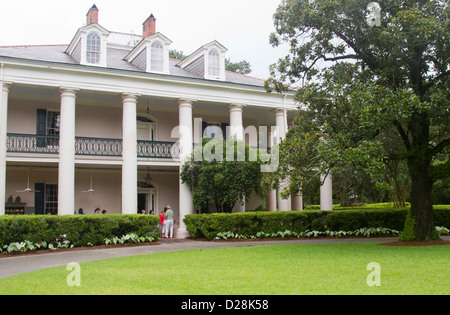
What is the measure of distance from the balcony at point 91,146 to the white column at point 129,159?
57.1 inches

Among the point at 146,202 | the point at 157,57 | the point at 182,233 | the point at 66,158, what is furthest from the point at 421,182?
the point at 146,202

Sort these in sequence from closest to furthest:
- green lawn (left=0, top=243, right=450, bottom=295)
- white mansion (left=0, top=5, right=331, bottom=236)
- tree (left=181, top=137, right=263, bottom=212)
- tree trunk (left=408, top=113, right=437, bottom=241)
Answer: green lawn (left=0, top=243, right=450, bottom=295), tree trunk (left=408, top=113, right=437, bottom=241), white mansion (left=0, top=5, right=331, bottom=236), tree (left=181, top=137, right=263, bottom=212)

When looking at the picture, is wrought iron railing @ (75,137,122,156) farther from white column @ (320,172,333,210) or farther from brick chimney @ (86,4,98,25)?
white column @ (320,172,333,210)

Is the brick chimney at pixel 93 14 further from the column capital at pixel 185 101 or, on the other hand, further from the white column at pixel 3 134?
the white column at pixel 3 134

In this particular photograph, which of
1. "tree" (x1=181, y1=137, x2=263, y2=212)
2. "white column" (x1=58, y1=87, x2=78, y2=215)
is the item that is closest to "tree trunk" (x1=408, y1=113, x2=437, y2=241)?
"tree" (x1=181, y1=137, x2=263, y2=212)

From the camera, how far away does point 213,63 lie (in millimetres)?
23375

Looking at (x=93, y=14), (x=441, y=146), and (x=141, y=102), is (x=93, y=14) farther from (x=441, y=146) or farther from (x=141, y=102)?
(x=441, y=146)

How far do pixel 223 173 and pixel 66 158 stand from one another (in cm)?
661

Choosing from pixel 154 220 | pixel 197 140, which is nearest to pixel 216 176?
pixel 154 220

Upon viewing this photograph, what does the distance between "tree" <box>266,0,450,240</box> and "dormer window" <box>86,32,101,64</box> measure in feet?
28.0

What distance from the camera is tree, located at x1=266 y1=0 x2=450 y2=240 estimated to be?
13.4 m

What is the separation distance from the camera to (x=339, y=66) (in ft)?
54.8
